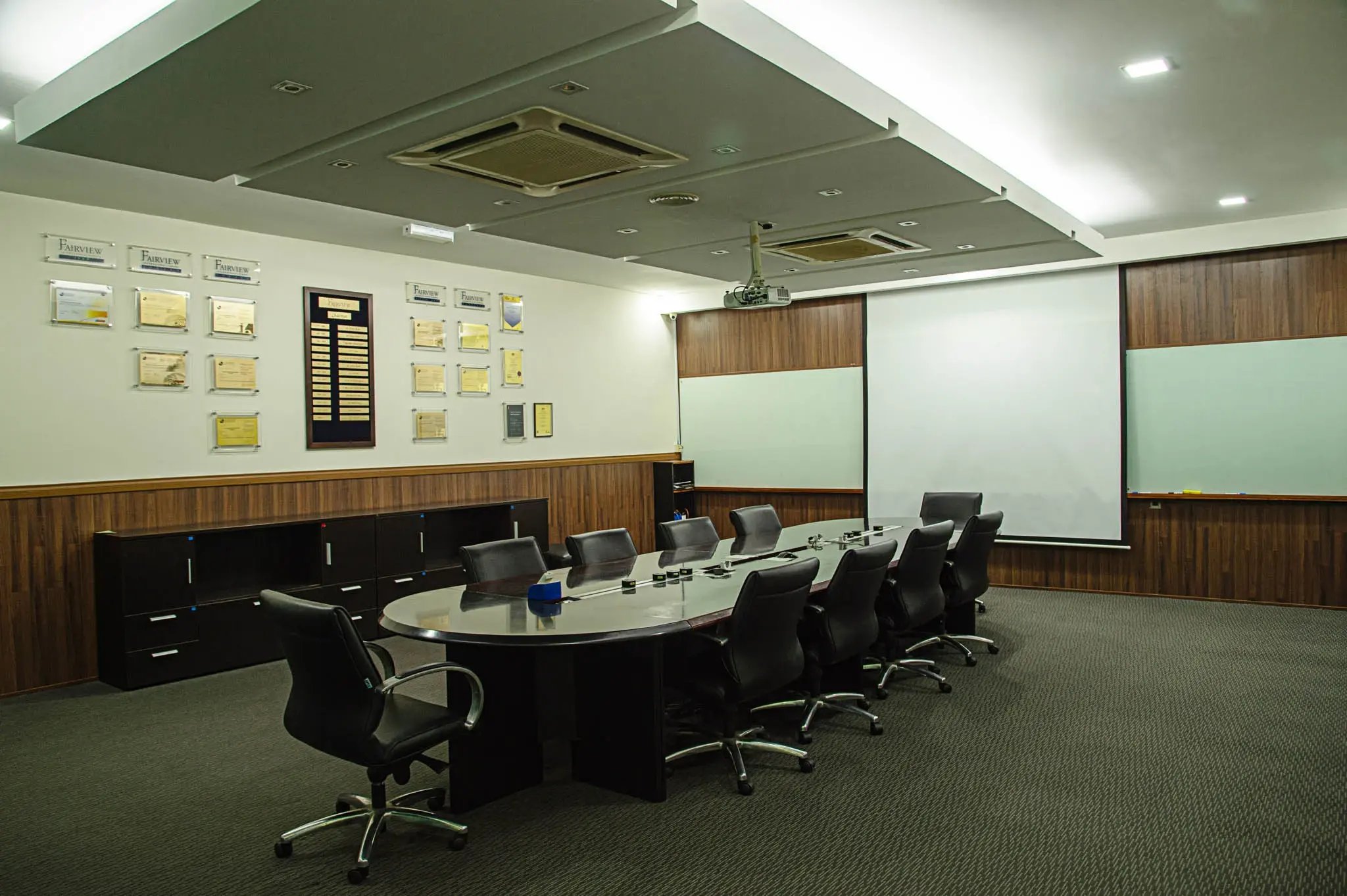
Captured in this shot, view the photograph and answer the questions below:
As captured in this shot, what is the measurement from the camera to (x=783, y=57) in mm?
3262

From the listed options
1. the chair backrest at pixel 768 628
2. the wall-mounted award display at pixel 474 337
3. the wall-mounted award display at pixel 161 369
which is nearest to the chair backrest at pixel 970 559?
the chair backrest at pixel 768 628

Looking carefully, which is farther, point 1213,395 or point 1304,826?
point 1213,395

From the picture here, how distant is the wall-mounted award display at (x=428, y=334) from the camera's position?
7.74 m

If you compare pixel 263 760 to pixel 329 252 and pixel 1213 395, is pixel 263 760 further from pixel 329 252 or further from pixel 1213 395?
pixel 1213 395

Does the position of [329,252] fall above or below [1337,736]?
above

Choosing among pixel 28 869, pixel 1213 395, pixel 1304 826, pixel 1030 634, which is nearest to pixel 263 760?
pixel 28 869

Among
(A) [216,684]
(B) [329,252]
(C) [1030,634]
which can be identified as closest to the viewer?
(A) [216,684]

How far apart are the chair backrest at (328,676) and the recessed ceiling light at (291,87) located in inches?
73.2

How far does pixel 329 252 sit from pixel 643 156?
3.88 meters

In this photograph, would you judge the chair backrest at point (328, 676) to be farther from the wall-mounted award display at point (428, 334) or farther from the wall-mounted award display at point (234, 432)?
the wall-mounted award display at point (428, 334)

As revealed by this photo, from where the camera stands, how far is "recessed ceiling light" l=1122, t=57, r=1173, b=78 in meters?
4.11

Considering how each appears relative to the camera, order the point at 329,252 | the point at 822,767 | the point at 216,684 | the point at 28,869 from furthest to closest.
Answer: the point at 329,252 < the point at 216,684 < the point at 822,767 < the point at 28,869

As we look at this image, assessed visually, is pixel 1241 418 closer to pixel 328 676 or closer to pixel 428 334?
pixel 428 334

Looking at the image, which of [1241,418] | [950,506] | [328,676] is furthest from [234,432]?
[1241,418]
